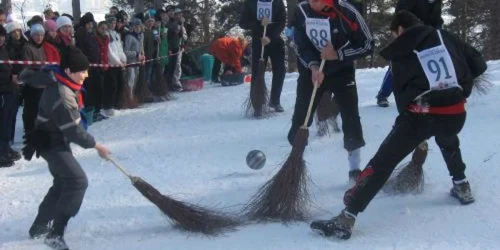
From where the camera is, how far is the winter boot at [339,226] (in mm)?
4215

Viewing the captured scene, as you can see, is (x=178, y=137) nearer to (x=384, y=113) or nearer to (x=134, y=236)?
(x=384, y=113)

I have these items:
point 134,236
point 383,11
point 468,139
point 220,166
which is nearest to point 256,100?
point 220,166

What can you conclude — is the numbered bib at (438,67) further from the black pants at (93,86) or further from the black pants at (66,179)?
the black pants at (93,86)

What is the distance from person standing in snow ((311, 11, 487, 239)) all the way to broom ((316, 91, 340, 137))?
282cm

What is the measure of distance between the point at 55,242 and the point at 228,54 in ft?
28.2

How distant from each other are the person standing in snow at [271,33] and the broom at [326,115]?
4.77 ft

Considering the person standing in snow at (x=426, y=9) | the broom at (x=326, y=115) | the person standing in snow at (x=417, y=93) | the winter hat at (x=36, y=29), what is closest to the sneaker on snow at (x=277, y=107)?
the broom at (x=326, y=115)

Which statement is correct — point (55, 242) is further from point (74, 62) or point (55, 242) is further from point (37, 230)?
point (74, 62)

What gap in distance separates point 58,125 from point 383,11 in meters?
22.7

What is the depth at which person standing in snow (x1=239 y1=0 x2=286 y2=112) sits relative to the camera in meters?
8.58

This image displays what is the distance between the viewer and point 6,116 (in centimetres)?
713

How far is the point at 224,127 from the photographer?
8.24 meters

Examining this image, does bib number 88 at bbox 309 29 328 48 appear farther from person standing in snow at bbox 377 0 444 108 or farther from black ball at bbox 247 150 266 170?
black ball at bbox 247 150 266 170

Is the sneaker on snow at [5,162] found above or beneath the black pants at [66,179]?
beneath
